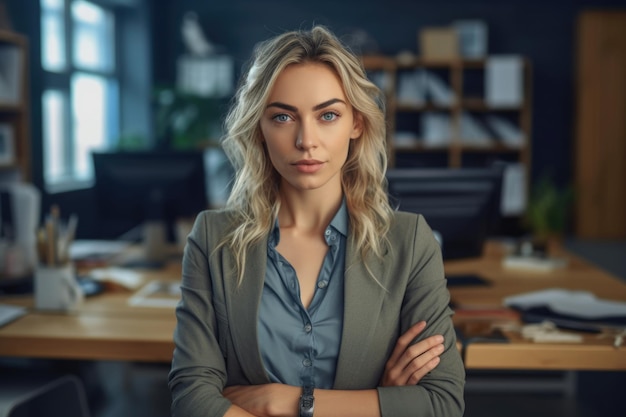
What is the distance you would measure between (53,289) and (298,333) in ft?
3.23

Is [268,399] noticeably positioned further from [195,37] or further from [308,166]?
[195,37]

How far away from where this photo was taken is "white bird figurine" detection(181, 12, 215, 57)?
22.9ft

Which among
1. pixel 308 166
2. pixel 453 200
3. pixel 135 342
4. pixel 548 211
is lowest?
pixel 548 211

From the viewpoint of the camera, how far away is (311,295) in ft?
4.53

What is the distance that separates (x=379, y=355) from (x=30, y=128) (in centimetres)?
399

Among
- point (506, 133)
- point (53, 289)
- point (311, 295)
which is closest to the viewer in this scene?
point (311, 295)

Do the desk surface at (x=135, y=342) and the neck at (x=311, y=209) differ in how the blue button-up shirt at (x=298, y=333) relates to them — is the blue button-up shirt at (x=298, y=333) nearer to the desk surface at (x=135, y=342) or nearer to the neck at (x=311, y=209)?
the neck at (x=311, y=209)

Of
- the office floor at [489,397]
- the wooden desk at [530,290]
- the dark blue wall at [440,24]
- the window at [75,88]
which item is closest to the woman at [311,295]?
the wooden desk at [530,290]

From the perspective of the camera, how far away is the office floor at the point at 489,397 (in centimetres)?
299

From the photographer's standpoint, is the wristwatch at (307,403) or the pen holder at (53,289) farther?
the pen holder at (53,289)

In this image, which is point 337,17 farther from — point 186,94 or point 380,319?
point 380,319

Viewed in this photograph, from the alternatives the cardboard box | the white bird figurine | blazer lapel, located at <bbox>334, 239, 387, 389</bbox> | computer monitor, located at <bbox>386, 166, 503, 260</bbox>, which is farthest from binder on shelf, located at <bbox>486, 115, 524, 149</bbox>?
blazer lapel, located at <bbox>334, 239, 387, 389</bbox>

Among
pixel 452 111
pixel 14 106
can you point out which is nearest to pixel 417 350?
pixel 14 106

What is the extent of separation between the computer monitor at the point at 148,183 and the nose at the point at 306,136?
1.53m
